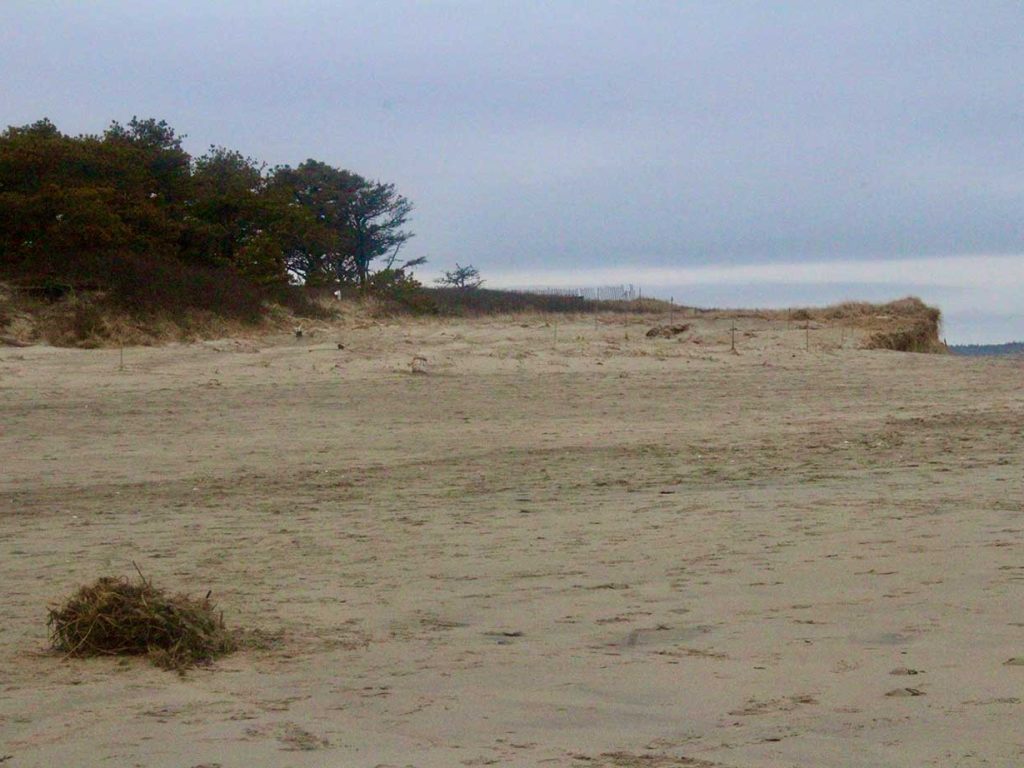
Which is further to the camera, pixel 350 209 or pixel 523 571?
pixel 350 209

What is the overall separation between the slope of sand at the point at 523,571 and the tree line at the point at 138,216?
7590mm

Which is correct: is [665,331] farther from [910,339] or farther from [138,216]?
[138,216]

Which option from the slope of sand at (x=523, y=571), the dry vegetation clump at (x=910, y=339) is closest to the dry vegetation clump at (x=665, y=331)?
the dry vegetation clump at (x=910, y=339)

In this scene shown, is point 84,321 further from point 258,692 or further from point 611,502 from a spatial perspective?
point 258,692

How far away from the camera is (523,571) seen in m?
6.31

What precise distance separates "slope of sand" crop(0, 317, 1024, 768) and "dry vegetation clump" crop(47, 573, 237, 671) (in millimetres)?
129

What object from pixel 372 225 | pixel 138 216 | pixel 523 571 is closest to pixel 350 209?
pixel 372 225

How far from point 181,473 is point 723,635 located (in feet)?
21.1

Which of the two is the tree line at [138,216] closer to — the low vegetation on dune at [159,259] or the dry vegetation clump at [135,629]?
the low vegetation on dune at [159,259]

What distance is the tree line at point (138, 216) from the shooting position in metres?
21.9

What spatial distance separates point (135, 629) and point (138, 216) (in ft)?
68.7

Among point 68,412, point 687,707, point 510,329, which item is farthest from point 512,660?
point 510,329

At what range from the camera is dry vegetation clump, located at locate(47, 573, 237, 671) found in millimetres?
4727

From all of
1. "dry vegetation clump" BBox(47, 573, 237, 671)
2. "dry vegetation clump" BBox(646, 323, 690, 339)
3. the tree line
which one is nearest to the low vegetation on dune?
the tree line
